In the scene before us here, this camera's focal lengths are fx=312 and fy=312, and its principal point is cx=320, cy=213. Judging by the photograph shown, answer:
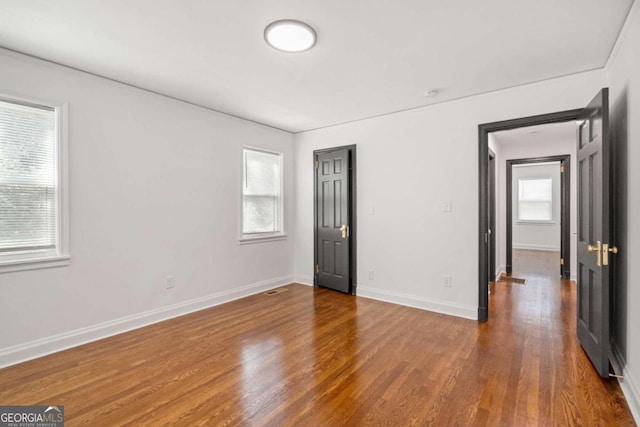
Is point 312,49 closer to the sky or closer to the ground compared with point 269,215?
closer to the sky

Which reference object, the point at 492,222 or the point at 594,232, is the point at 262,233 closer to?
the point at 492,222

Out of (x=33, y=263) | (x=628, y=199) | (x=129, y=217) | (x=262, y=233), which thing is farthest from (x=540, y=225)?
(x=33, y=263)

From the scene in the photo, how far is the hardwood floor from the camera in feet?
6.27

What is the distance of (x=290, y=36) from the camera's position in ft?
7.59

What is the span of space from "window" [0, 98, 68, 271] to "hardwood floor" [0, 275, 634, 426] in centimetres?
92

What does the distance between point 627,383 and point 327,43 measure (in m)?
3.18

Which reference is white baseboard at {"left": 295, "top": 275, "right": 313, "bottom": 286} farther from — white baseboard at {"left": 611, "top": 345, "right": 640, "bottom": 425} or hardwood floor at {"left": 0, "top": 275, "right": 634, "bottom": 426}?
white baseboard at {"left": 611, "top": 345, "right": 640, "bottom": 425}

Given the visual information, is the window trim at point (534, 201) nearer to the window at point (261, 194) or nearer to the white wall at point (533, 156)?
the white wall at point (533, 156)

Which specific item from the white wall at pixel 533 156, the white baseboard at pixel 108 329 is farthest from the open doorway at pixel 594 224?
the white baseboard at pixel 108 329

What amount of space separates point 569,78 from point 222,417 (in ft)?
13.3

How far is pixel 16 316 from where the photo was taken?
8.42 feet

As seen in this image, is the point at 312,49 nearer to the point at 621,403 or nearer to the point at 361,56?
the point at 361,56

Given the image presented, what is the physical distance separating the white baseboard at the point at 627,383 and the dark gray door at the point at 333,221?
9.43 ft

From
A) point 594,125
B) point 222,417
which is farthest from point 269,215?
point 594,125
